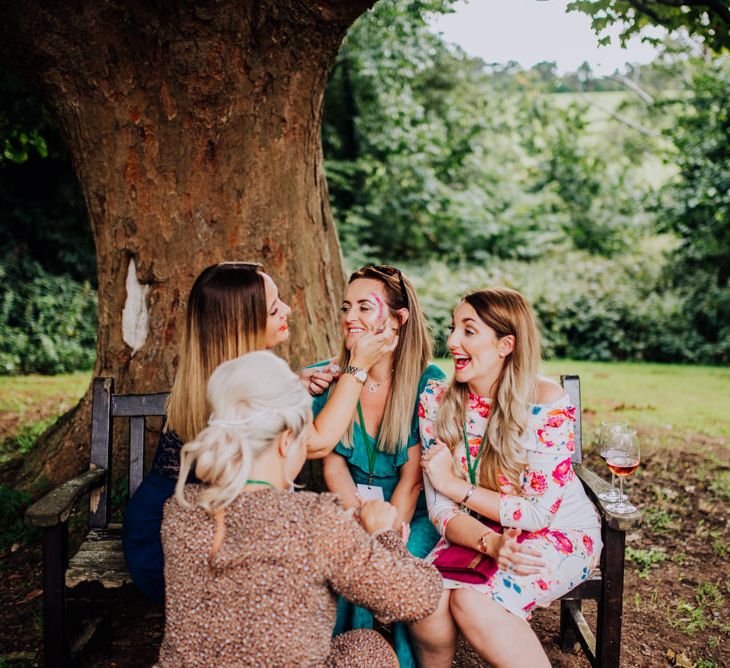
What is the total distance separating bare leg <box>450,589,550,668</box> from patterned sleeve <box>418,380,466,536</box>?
32cm

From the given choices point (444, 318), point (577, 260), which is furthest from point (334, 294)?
point (577, 260)

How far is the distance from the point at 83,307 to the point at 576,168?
44.8ft

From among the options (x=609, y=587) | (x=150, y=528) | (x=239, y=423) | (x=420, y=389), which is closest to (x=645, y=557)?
(x=609, y=587)

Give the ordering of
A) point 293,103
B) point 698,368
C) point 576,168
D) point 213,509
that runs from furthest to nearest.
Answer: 1. point 576,168
2. point 698,368
3. point 293,103
4. point 213,509

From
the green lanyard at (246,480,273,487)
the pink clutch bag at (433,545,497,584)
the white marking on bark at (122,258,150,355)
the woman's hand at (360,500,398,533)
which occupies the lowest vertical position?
the pink clutch bag at (433,545,497,584)

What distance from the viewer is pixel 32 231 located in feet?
39.6

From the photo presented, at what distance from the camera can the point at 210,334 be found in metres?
2.43

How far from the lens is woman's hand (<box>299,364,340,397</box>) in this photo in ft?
10.4

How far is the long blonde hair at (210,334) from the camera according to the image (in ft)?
7.88

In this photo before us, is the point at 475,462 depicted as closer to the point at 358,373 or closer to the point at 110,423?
the point at 358,373

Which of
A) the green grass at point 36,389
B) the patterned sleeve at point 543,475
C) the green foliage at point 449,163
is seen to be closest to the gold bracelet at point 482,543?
the patterned sleeve at point 543,475

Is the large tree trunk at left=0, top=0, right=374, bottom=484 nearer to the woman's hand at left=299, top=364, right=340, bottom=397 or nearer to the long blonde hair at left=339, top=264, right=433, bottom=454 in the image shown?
the woman's hand at left=299, top=364, right=340, bottom=397

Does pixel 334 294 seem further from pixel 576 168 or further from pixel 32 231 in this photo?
pixel 576 168

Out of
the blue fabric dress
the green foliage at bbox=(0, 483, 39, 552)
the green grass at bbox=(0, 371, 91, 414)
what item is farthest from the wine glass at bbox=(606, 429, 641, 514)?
the green grass at bbox=(0, 371, 91, 414)
